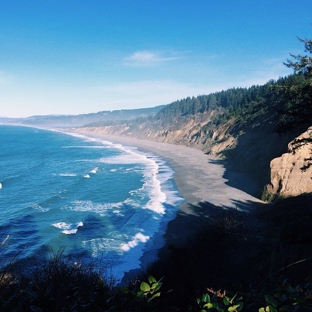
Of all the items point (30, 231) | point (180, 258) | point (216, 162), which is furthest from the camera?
point (216, 162)

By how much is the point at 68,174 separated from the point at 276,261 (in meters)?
47.8

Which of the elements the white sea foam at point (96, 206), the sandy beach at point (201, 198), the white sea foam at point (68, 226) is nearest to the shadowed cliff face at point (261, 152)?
the sandy beach at point (201, 198)

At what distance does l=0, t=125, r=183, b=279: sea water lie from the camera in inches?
906

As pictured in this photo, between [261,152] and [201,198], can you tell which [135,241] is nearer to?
[201,198]

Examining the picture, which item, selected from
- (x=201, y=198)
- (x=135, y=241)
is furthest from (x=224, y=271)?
(x=201, y=198)

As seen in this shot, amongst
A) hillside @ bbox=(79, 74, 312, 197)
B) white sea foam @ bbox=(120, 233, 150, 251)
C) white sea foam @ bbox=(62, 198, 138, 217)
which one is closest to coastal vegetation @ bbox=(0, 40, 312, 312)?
hillside @ bbox=(79, 74, 312, 197)

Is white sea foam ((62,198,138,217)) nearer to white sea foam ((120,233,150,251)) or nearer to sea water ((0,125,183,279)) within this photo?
sea water ((0,125,183,279))

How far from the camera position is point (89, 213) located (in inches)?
1261

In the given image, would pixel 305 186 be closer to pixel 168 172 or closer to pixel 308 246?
pixel 308 246

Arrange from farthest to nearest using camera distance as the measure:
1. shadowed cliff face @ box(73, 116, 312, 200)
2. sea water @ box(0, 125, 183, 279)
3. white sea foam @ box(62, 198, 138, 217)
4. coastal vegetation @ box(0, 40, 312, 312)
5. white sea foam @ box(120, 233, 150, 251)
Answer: white sea foam @ box(62, 198, 138, 217) < shadowed cliff face @ box(73, 116, 312, 200) < white sea foam @ box(120, 233, 150, 251) < sea water @ box(0, 125, 183, 279) < coastal vegetation @ box(0, 40, 312, 312)

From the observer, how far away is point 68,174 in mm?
55125

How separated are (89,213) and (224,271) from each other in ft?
66.6

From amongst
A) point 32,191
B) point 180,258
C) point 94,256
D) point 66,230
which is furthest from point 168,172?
point 180,258

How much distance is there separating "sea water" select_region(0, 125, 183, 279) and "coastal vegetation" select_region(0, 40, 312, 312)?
2.02 metres
